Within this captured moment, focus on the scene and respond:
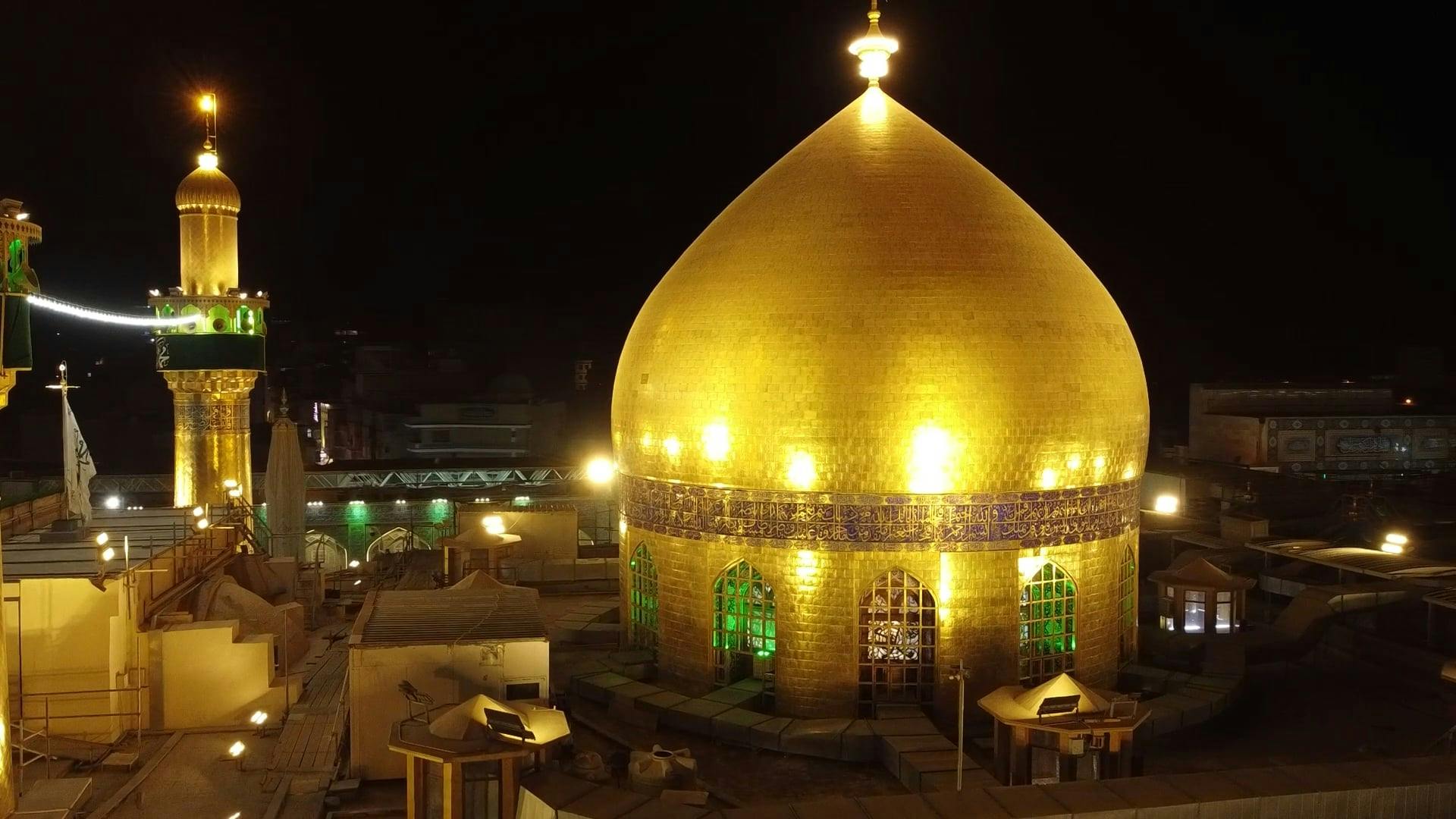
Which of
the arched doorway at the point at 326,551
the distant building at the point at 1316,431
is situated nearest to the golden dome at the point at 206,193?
the arched doorway at the point at 326,551

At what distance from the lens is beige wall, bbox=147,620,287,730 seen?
18.0m

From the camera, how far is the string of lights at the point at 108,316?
18.7 meters

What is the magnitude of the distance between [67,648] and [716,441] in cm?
962

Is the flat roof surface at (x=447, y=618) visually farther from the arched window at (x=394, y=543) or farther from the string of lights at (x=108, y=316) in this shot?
the arched window at (x=394, y=543)

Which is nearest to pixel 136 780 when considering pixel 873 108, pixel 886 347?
pixel 886 347

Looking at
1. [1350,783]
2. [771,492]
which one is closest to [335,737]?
[771,492]

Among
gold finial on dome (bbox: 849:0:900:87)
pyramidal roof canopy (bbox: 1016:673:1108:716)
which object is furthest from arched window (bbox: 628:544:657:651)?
gold finial on dome (bbox: 849:0:900:87)

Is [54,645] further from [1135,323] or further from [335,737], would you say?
[1135,323]

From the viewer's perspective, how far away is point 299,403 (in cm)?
7081

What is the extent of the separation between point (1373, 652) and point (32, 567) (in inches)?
849

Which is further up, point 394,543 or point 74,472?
point 74,472

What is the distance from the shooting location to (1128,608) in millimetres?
19781

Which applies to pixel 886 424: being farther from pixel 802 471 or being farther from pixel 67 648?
pixel 67 648

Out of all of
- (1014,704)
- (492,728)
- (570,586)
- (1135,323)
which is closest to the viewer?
(492,728)
